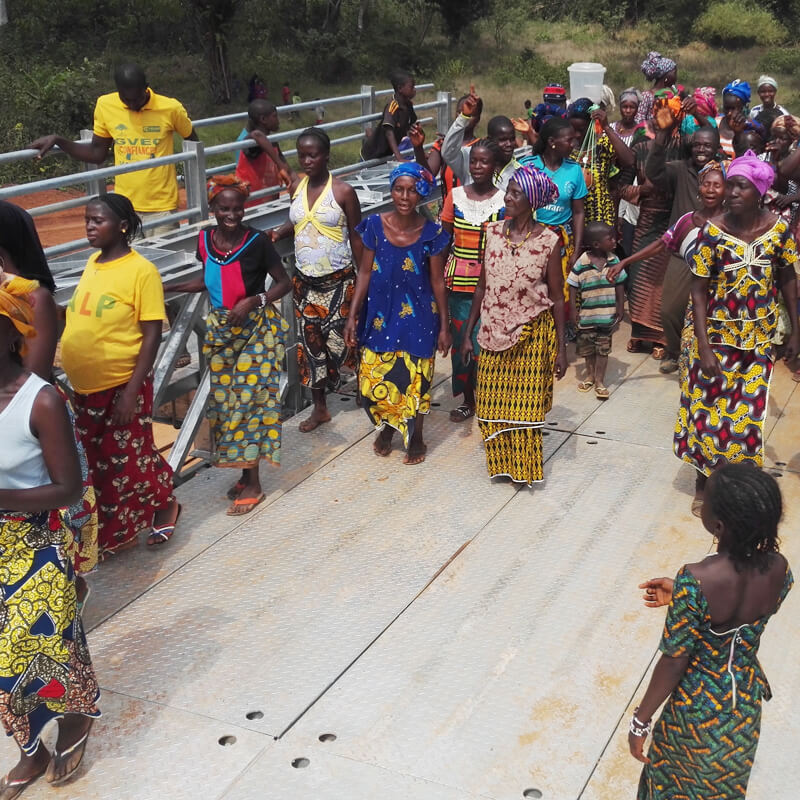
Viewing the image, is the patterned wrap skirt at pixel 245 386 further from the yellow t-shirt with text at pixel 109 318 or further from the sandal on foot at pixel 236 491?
the yellow t-shirt with text at pixel 109 318

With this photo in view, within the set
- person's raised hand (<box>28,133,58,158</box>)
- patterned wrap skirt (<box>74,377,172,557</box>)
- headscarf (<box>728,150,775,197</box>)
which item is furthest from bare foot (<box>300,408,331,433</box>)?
headscarf (<box>728,150,775,197</box>)

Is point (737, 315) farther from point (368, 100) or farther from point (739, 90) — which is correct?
point (368, 100)

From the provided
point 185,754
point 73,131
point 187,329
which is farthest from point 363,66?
point 185,754

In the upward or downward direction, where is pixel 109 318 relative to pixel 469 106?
downward

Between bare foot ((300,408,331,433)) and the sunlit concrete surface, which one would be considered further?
bare foot ((300,408,331,433))

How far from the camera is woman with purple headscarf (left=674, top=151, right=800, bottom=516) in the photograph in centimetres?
499

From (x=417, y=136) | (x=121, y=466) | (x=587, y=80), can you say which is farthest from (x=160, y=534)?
(x=587, y=80)

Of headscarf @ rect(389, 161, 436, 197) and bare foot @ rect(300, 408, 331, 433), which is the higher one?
headscarf @ rect(389, 161, 436, 197)

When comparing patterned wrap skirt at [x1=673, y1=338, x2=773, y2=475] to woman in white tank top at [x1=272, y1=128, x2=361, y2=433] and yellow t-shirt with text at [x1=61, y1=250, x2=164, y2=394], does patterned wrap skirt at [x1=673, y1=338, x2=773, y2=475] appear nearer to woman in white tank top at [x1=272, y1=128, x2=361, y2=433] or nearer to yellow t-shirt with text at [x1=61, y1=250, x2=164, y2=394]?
woman in white tank top at [x1=272, y1=128, x2=361, y2=433]

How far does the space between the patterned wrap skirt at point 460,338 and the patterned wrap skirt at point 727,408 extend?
54.2 inches

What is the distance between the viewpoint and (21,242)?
4.10m

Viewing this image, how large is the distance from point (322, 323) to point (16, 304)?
3314mm

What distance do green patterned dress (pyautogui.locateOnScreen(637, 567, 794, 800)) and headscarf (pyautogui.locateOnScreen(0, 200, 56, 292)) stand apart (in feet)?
8.83

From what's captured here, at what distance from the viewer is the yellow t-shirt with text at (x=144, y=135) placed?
6.81 meters
